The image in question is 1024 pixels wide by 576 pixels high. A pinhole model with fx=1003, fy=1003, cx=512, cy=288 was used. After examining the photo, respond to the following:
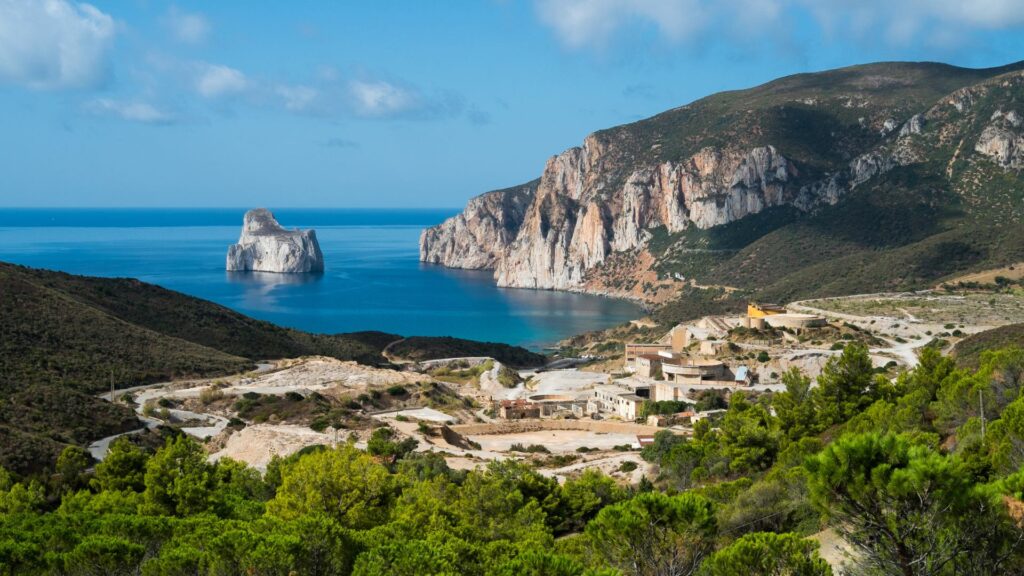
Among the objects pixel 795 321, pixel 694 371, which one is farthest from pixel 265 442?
pixel 795 321

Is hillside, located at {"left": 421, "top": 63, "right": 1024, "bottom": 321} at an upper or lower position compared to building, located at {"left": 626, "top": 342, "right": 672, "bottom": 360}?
upper

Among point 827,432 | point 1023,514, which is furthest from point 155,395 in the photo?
point 1023,514

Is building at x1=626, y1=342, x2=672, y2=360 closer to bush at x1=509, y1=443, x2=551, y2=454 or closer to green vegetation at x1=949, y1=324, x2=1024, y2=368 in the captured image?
green vegetation at x1=949, y1=324, x2=1024, y2=368

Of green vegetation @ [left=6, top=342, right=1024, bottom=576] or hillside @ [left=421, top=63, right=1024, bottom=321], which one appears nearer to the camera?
green vegetation @ [left=6, top=342, right=1024, bottom=576]

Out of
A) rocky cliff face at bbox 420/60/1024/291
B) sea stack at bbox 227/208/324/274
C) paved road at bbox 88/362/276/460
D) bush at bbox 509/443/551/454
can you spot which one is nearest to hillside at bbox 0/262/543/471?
paved road at bbox 88/362/276/460

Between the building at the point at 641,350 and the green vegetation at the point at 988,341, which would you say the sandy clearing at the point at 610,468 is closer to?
the green vegetation at the point at 988,341

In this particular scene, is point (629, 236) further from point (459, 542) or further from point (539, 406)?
point (459, 542)

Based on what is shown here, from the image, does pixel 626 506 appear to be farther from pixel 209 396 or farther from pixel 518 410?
pixel 209 396
